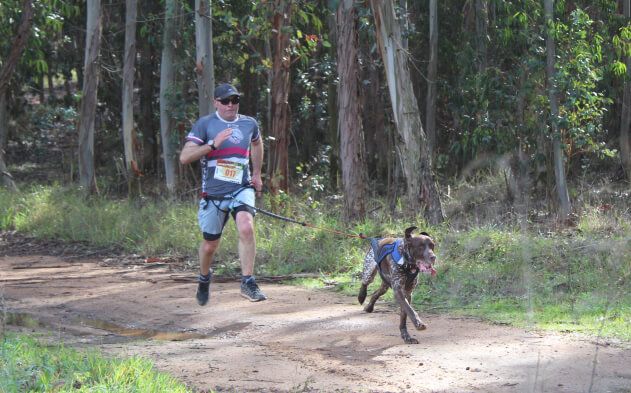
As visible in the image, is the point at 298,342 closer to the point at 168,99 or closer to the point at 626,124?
the point at 168,99

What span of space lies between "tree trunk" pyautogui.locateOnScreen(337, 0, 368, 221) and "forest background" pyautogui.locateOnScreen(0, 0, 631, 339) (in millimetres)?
32

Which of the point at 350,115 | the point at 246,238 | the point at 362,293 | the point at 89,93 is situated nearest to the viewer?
the point at 246,238

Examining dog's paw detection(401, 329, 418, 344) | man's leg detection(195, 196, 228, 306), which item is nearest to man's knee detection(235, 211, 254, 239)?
man's leg detection(195, 196, 228, 306)

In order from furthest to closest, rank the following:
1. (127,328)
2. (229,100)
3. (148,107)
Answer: (148,107) < (127,328) < (229,100)

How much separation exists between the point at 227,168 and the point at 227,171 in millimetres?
31

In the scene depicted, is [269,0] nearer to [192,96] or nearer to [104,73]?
[192,96]

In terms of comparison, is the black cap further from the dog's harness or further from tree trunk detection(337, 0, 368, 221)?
tree trunk detection(337, 0, 368, 221)

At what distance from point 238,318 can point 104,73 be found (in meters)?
17.5

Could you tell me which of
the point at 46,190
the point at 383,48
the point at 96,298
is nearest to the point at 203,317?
the point at 96,298

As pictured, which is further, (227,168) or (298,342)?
(227,168)

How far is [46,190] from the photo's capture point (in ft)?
62.2

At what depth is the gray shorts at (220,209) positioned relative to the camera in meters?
9.58

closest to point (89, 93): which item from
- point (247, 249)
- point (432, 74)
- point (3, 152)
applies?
point (3, 152)

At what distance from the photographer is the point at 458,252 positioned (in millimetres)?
11711
